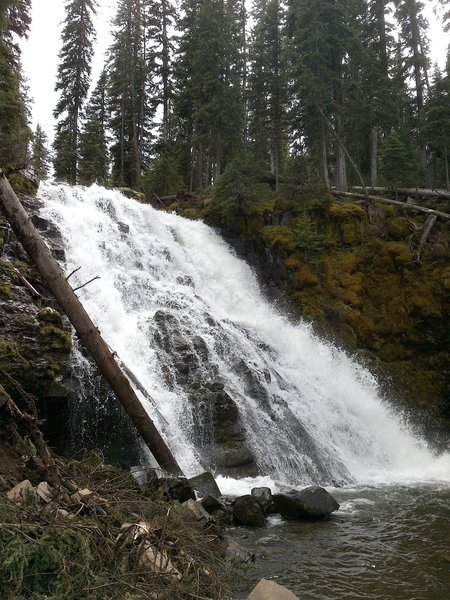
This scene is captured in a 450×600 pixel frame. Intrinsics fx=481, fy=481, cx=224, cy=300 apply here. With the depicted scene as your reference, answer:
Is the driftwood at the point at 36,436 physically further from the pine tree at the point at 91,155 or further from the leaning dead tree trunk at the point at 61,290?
the pine tree at the point at 91,155

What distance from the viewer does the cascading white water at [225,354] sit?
38.0ft

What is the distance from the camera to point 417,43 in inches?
1155

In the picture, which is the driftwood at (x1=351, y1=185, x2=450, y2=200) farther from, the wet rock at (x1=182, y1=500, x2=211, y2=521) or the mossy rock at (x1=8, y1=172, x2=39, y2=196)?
the wet rock at (x1=182, y1=500, x2=211, y2=521)

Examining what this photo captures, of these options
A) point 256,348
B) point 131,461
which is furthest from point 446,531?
point 256,348

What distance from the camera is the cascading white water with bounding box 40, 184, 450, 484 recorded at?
11.6 meters

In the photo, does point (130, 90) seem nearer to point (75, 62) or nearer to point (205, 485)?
point (75, 62)

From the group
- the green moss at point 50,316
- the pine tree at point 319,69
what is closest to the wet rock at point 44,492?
the green moss at point 50,316

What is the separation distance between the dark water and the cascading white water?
2.58 meters

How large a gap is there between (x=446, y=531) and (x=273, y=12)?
28.4m

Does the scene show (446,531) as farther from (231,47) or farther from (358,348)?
(231,47)

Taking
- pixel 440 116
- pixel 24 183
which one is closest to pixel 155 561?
pixel 24 183

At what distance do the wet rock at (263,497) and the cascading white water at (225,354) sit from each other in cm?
183

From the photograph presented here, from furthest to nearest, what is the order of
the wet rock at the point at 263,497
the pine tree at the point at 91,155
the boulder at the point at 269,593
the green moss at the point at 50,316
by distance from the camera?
the pine tree at the point at 91,155 → the green moss at the point at 50,316 → the wet rock at the point at 263,497 → the boulder at the point at 269,593

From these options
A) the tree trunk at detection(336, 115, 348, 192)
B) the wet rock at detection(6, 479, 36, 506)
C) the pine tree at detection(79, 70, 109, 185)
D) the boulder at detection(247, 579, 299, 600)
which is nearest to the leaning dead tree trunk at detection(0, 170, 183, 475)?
the wet rock at detection(6, 479, 36, 506)
